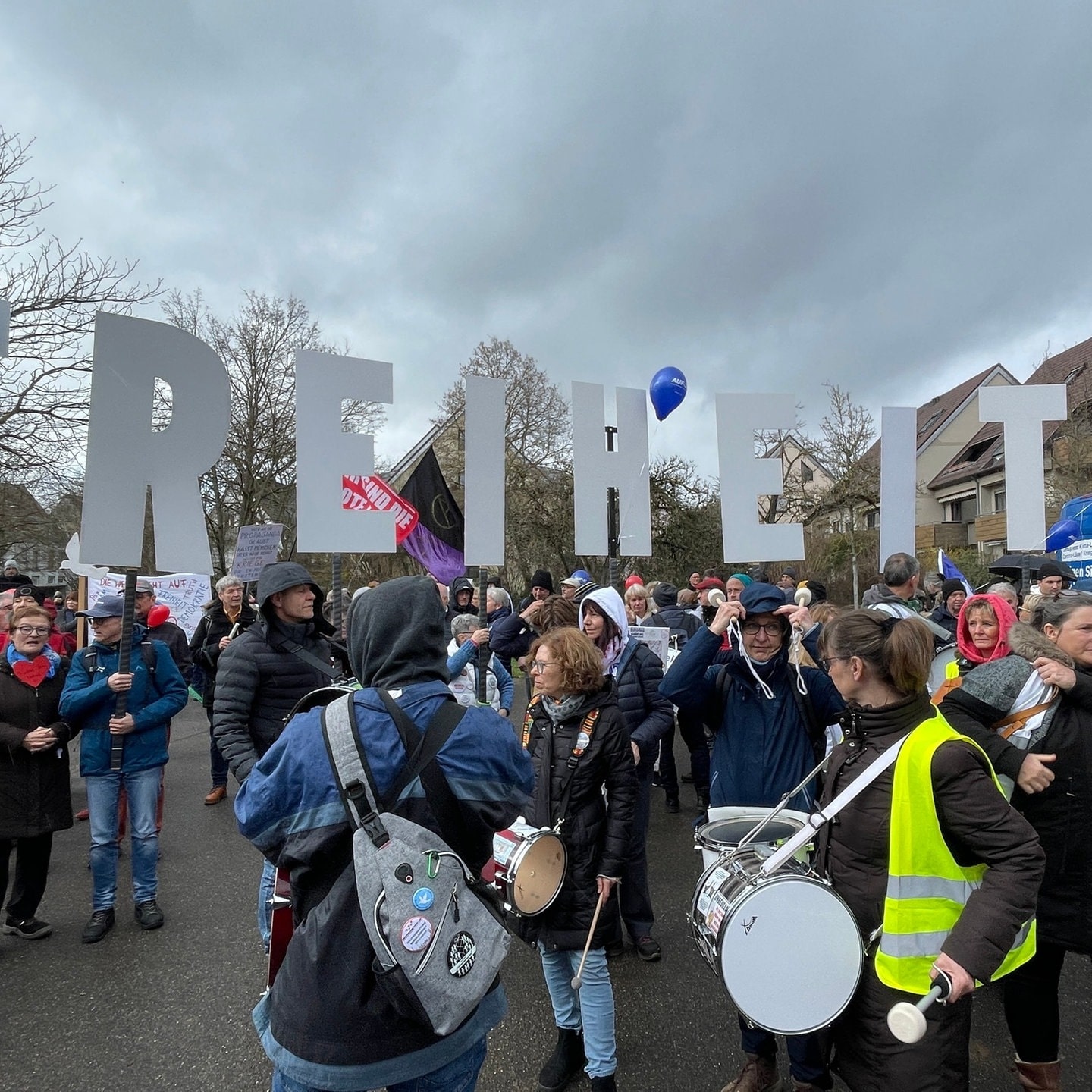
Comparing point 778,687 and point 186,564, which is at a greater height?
point 186,564

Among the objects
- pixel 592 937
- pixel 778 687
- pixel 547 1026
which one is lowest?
pixel 547 1026

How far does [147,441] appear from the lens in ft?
14.1

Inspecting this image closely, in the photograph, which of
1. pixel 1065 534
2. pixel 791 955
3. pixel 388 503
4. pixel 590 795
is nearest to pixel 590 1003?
pixel 590 795

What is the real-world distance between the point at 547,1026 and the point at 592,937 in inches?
35.9

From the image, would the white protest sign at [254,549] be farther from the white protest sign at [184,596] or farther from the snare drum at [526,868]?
the snare drum at [526,868]

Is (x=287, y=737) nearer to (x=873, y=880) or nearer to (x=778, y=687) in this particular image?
(x=873, y=880)

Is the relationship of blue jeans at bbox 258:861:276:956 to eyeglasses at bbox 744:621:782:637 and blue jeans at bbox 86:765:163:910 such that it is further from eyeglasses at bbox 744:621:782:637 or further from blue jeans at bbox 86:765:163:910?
eyeglasses at bbox 744:621:782:637

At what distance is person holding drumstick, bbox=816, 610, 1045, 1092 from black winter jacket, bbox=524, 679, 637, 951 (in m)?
0.94

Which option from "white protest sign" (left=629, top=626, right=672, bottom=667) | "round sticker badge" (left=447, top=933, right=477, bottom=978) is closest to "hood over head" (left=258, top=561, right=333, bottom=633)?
"white protest sign" (left=629, top=626, right=672, bottom=667)

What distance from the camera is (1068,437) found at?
18.0 m

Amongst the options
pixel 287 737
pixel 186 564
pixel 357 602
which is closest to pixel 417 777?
pixel 287 737

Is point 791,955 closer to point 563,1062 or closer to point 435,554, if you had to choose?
point 563,1062

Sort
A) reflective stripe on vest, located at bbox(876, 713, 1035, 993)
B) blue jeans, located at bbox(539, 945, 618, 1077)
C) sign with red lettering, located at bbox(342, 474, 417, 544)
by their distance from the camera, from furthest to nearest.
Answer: sign with red lettering, located at bbox(342, 474, 417, 544) → blue jeans, located at bbox(539, 945, 618, 1077) → reflective stripe on vest, located at bbox(876, 713, 1035, 993)

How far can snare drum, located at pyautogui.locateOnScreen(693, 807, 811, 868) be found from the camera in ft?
7.83
